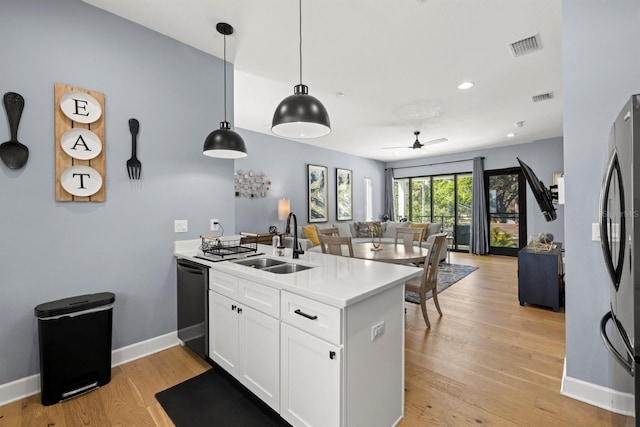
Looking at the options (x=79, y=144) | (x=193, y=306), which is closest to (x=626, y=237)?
(x=193, y=306)

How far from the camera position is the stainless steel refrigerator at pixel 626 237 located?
97 cm

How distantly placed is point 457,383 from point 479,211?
6.28m

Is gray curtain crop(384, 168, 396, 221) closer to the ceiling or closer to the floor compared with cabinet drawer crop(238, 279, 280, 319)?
closer to the ceiling

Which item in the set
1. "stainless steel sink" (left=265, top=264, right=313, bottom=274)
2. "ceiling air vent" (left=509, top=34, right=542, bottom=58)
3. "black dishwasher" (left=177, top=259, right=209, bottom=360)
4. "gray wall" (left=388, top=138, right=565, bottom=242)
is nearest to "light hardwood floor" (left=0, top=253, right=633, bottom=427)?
"black dishwasher" (left=177, top=259, right=209, bottom=360)

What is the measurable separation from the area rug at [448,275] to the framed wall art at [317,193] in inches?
120

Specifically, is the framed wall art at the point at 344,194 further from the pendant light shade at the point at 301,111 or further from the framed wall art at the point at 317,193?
the pendant light shade at the point at 301,111

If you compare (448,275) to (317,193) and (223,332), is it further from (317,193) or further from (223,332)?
(223,332)

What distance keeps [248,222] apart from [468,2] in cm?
465

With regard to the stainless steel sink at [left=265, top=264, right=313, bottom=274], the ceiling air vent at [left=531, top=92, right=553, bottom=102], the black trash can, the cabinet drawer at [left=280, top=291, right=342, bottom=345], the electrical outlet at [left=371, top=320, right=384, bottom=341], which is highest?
the ceiling air vent at [left=531, top=92, right=553, bottom=102]

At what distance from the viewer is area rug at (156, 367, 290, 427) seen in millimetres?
1701

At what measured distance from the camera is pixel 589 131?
1783mm

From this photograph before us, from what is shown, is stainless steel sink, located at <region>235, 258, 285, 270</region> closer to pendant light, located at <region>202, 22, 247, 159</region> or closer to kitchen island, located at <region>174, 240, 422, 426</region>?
kitchen island, located at <region>174, 240, 422, 426</region>

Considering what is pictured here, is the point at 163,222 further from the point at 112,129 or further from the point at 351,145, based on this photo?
the point at 351,145

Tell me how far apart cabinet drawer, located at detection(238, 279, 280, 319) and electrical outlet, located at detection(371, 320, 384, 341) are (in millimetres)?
541
